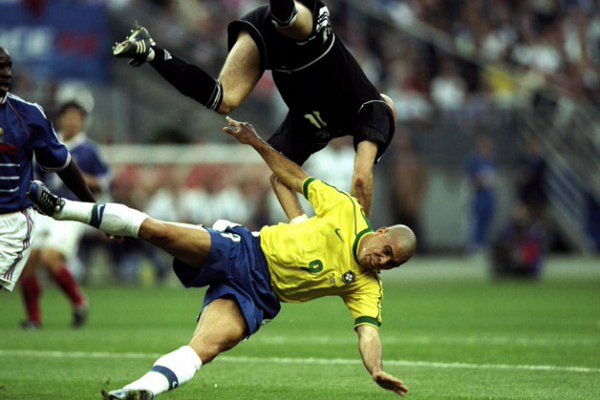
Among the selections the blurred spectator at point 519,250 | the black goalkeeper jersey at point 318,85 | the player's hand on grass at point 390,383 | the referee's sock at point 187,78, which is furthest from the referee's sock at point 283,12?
the blurred spectator at point 519,250

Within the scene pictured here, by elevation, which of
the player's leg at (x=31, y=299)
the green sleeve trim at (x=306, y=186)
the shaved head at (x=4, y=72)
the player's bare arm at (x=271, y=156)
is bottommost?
the player's leg at (x=31, y=299)

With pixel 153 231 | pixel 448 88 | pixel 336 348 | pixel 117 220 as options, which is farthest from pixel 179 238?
pixel 448 88

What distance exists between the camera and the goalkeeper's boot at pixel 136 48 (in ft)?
27.8

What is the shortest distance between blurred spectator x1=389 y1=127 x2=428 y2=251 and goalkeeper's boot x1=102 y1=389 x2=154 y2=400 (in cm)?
1749

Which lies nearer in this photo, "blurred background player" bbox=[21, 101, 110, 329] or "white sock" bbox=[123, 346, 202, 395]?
"white sock" bbox=[123, 346, 202, 395]

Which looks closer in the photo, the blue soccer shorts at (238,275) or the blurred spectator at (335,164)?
the blue soccer shorts at (238,275)

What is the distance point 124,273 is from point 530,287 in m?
8.30

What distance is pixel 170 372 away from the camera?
295 inches

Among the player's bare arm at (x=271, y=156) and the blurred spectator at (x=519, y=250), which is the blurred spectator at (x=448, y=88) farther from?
the player's bare arm at (x=271, y=156)

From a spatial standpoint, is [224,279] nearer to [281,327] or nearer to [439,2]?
[281,327]

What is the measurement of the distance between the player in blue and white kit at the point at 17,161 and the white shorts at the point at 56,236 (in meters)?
5.76

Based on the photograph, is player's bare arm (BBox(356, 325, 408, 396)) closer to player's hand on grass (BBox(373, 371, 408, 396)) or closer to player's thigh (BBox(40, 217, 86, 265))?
player's hand on grass (BBox(373, 371, 408, 396))

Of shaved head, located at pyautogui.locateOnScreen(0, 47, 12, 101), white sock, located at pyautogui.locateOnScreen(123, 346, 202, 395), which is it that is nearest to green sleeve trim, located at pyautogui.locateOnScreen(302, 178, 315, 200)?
white sock, located at pyautogui.locateOnScreen(123, 346, 202, 395)

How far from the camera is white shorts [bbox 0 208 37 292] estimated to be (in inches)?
357
